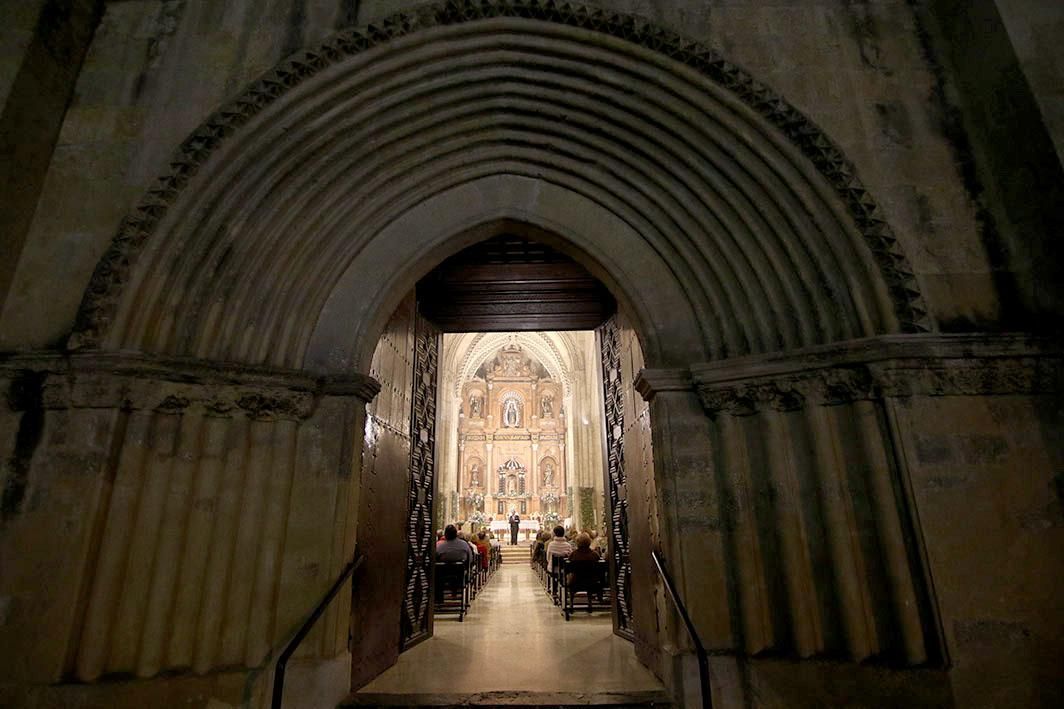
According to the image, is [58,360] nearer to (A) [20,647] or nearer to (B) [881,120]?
(A) [20,647]

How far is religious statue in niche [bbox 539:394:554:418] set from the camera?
30.7 m

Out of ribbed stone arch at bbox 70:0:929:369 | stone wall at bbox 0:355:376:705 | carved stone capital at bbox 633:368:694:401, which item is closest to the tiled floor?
stone wall at bbox 0:355:376:705

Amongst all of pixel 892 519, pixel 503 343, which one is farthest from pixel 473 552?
pixel 503 343

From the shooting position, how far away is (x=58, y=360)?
10.4ft

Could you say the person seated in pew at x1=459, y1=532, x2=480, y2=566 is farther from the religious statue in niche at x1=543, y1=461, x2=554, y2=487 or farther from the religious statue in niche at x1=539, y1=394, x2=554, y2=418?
the religious statue in niche at x1=539, y1=394, x2=554, y2=418

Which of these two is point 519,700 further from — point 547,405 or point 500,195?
point 547,405

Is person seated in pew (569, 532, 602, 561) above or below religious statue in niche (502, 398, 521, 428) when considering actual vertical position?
below

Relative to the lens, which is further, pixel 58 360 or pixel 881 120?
pixel 881 120

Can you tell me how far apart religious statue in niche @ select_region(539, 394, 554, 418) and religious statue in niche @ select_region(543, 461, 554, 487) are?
8.99 feet

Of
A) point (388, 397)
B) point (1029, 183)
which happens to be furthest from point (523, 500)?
point (1029, 183)

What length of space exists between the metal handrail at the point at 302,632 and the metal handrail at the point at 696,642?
1987mm

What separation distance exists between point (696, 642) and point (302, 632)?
212 centimetres

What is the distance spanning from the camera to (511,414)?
101 ft

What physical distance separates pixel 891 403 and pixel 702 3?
324cm
